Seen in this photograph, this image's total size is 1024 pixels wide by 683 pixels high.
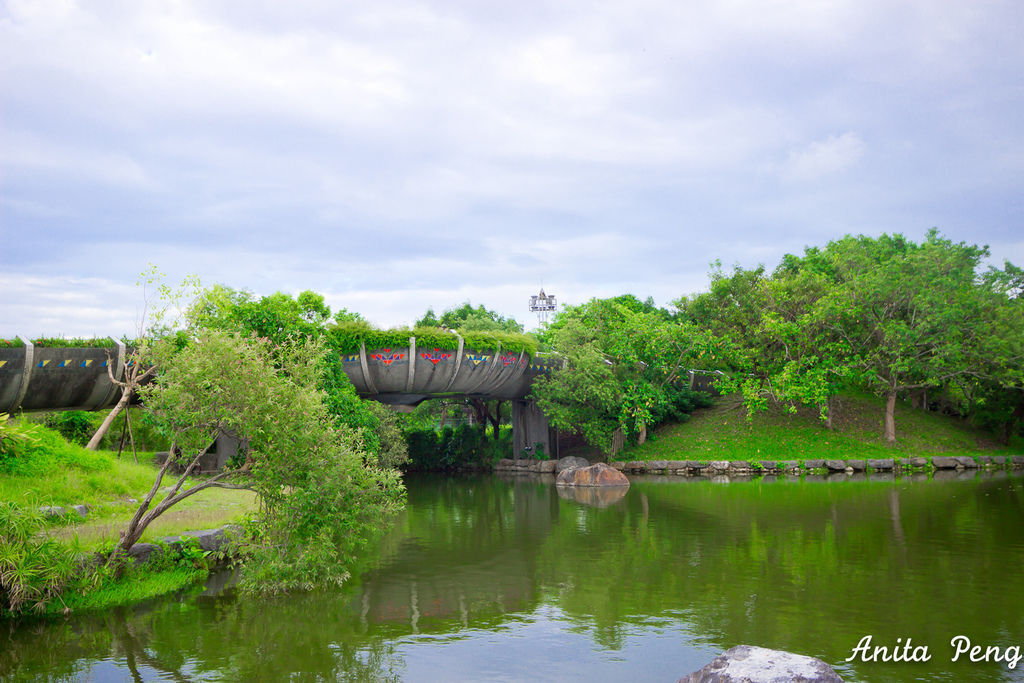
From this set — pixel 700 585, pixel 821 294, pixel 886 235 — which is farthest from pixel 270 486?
pixel 886 235

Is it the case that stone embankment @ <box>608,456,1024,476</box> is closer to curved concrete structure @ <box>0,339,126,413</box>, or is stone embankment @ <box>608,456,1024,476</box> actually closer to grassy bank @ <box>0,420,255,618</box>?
grassy bank @ <box>0,420,255,618</box>

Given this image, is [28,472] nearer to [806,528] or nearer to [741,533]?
[741,533]

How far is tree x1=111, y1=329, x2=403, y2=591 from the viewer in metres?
9.92

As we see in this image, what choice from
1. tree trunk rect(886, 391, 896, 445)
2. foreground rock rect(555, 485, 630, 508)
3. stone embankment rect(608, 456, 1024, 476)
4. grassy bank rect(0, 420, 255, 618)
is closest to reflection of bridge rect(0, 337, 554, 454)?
grassy bank rect(0, 420, 255, 618)

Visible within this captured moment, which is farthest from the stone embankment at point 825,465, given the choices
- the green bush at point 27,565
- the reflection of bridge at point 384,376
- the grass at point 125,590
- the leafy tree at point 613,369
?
the green bush at point 27,565

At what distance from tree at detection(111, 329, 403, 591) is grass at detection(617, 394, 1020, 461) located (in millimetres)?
23118

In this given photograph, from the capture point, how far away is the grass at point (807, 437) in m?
30.8

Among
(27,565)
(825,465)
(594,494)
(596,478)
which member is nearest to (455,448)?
(596,478)

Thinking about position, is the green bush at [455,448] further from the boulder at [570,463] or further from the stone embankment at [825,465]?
the stone embankment at [825,465]

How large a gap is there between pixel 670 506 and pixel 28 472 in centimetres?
1469

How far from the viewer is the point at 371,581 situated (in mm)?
11812
